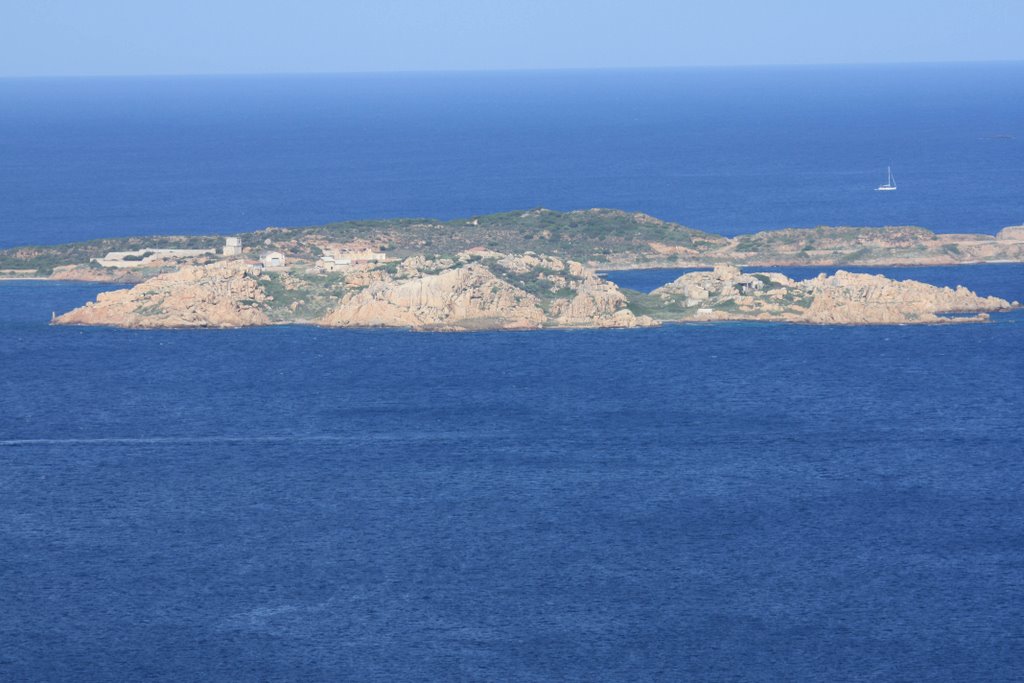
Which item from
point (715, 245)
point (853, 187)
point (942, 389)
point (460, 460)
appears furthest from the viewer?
point (853, 187)

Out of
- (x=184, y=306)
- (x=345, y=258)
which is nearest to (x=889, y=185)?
(x=345, y=258)

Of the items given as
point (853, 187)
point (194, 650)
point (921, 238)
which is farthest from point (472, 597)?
point (853, 187)

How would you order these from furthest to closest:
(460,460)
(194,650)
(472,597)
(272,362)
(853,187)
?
(853,187), (272,362), (460,460), (472,597), (194,650)

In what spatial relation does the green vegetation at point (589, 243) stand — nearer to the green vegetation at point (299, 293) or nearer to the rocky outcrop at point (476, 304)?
the green vegetation at point (299, 293)

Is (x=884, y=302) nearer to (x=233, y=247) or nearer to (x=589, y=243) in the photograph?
(x=589, y=243)

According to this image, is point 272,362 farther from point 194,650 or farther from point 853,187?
point 853,187

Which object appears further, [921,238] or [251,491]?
[921,238]

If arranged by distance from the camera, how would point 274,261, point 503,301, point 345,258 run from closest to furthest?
point 503,301
point 274,261
point 345,258

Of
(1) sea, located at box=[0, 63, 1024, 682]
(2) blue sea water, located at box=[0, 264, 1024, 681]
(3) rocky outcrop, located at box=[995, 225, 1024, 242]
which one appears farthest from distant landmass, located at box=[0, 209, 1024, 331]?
(2) blue sea water, located at box=[0, 264, 1024, 681]
